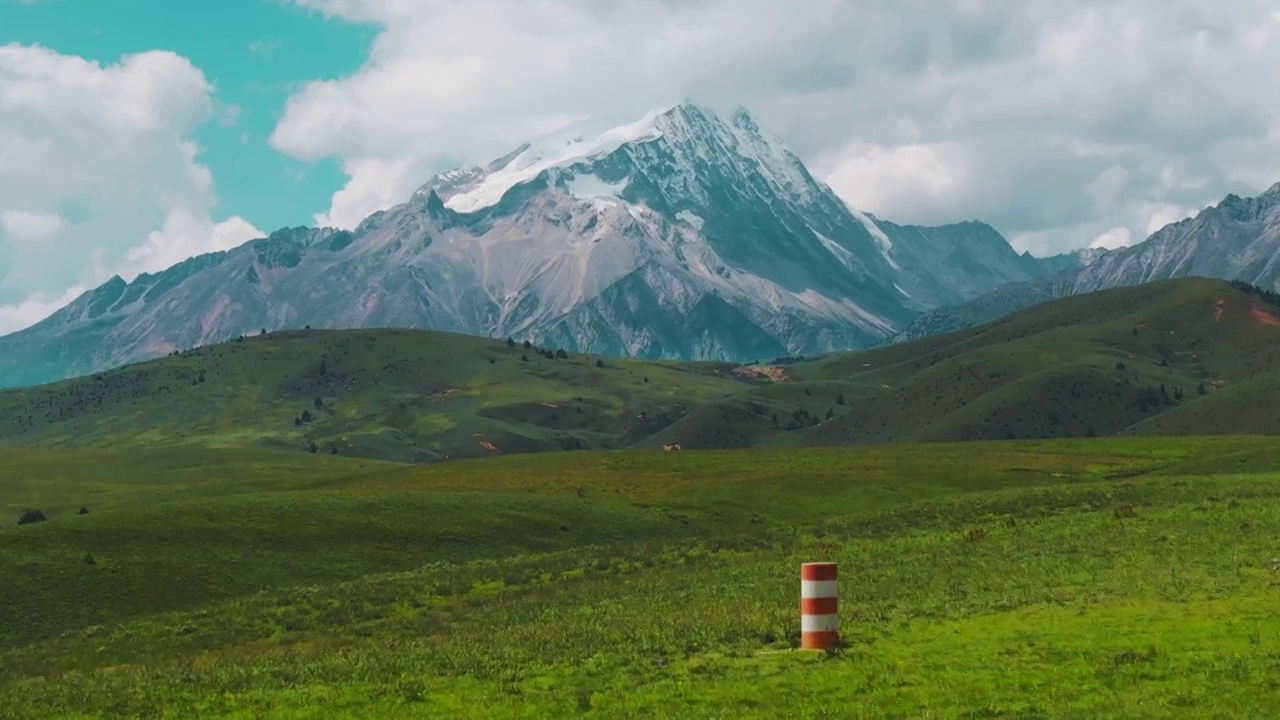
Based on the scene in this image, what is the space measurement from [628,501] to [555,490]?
622 cm

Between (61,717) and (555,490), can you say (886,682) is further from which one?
(555,490)

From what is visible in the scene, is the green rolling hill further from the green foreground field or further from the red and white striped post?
the red and white striped post

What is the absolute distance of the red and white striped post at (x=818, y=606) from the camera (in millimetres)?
26734

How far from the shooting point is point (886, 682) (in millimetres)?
24625

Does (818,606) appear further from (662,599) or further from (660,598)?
(660,598)

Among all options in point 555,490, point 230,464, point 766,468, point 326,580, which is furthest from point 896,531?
point 230,464

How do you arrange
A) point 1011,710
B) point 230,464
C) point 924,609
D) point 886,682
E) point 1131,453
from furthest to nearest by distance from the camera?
1. point 230,464
2. point 1131,453
3. point 924,609
4. point 886,682
5. point 1011,710

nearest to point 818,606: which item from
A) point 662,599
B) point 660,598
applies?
point 662,599

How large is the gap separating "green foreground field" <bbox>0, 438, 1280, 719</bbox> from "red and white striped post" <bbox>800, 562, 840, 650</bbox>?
57 cm

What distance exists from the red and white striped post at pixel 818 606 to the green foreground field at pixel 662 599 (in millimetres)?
573

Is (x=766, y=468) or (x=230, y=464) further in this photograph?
(x=230, y=464)

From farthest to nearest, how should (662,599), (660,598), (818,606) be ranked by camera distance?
(660,598)
(662,599)
(818,606)

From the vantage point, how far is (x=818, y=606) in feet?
89.6

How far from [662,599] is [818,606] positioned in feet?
50.3
